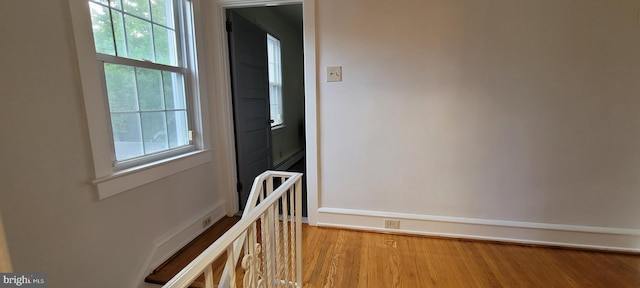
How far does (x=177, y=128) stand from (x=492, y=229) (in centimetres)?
265

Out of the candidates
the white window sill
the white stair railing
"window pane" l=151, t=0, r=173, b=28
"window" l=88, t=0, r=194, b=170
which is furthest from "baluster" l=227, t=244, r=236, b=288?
"window pane" l=151, t=0, r=173, b=28

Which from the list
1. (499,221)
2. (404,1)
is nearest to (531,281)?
(499,221)

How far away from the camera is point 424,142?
2111mm

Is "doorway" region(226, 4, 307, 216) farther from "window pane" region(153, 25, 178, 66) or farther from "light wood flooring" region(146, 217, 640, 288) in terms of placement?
"light wood flooring" region(146, 217, 640, 288)

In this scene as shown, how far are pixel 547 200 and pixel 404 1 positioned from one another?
186cm

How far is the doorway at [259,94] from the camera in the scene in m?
2.54

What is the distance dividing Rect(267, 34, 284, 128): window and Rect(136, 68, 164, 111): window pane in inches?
80.4

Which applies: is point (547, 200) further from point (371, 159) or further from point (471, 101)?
point (371, 159)

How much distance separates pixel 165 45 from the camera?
1.99 m

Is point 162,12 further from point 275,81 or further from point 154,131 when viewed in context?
point 275,81

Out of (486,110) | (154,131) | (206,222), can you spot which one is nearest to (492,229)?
(486,110)

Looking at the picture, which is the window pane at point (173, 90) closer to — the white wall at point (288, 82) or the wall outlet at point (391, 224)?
the white wall at point (288, 82)

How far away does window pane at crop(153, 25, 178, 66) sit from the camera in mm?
1905

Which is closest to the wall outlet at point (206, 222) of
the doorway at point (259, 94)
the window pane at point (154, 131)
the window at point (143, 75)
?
the doorway at point (259, 94)
